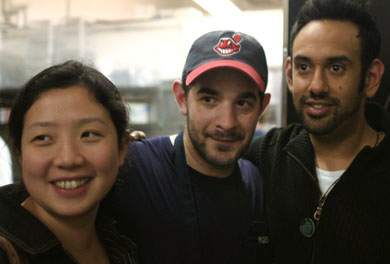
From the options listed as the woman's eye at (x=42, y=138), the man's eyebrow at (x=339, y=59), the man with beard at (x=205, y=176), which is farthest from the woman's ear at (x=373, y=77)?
the woman's eye at (x=42, y=138)

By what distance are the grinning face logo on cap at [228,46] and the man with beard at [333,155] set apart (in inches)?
9.8

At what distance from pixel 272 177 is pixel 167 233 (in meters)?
0.52

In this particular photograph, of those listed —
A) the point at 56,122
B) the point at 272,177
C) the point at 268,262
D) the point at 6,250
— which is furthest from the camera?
the point at 272,177

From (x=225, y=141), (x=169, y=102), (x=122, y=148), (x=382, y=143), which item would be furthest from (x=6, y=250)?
(x=169, y=102)

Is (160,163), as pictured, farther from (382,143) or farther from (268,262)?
(382,143)

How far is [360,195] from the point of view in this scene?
4.58ft

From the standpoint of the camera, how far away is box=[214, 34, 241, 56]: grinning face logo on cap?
1507 mm

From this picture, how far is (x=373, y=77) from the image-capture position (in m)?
1.61

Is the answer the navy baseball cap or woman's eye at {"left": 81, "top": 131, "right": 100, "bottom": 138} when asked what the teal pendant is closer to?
the navy baseball cap

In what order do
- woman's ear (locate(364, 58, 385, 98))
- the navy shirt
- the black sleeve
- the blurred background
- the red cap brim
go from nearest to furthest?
the black sleeve, the navy shirt, the red cap brim, woman's ear (locate(364, 58, 385, 98)), the blurred background

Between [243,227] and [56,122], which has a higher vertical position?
[56,122]

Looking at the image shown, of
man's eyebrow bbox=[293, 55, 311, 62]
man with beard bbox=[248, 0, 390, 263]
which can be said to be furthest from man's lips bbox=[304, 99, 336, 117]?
man's eyebrow bbox=[293, 55, 311, 62]

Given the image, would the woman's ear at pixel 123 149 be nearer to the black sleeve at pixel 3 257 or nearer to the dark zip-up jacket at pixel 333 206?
the black sleeve at pixel 3 257

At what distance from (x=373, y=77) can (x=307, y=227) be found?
676 mm
